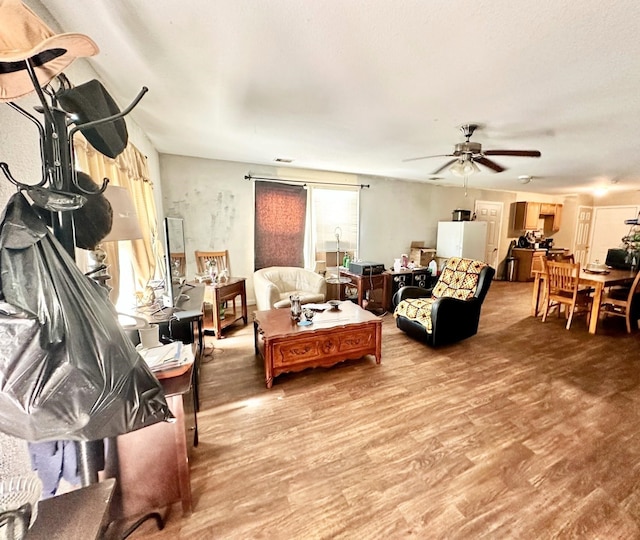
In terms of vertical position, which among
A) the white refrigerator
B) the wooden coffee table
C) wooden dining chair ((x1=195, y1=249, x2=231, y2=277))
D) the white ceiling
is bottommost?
the wooden coffee table

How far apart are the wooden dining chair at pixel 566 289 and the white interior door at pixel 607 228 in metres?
5.50

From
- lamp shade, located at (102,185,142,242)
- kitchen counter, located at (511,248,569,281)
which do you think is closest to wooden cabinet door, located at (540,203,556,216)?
kitchen counter, located at (511,248,569,281)

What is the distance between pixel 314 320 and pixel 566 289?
366 centimetres

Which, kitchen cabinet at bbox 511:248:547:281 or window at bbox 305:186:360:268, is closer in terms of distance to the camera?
window at bbox 305:186:360:268

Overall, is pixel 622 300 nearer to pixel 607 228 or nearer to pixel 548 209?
pixel 548 209

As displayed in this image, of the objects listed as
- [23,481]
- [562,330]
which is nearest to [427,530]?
[23,481]

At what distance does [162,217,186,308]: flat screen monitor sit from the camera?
226 centimetres

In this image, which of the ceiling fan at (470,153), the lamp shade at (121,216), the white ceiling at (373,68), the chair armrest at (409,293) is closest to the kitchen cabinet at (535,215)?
the white ceiling at (373,68)

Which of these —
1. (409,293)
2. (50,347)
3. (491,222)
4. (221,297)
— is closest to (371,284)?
(409,293)

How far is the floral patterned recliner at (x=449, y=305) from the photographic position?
3.12 metres

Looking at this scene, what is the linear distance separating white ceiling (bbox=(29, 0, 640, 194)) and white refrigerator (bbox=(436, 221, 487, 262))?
104 inches

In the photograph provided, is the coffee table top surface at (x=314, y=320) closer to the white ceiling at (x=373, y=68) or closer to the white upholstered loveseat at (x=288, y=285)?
the white upholstered loveseat at (x=288, y=285)

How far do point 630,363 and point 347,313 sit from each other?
2912mm

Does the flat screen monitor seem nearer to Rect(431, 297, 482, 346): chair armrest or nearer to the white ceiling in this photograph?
the white ceiling
